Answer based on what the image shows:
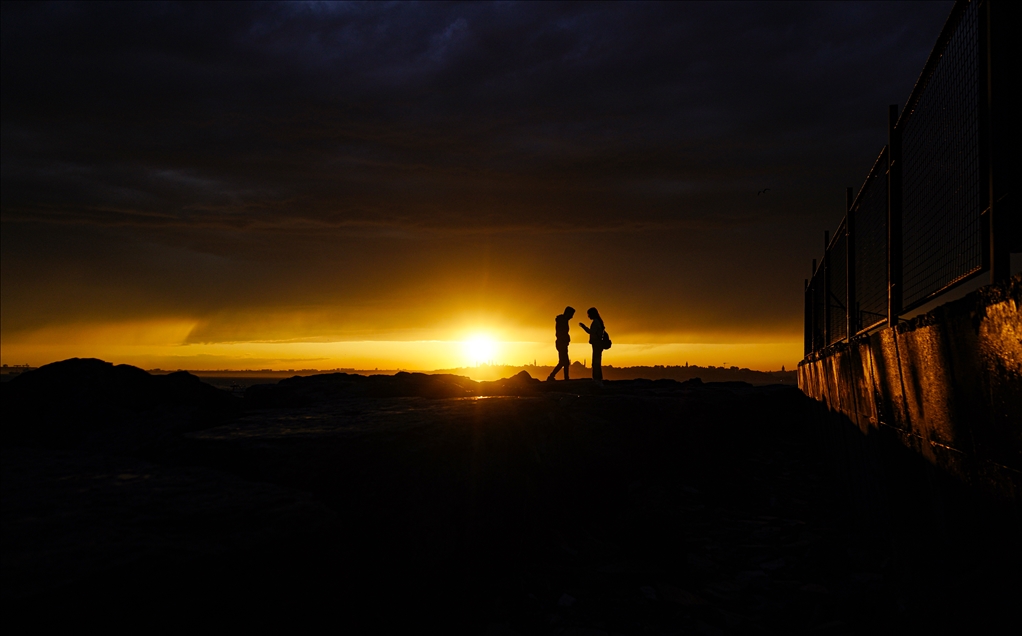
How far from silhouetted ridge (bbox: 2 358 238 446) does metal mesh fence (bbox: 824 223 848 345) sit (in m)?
7.08

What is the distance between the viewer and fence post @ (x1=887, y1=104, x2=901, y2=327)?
4.61m

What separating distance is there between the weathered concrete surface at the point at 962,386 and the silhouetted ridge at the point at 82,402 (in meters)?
4.67

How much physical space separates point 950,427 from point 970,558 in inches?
27.9

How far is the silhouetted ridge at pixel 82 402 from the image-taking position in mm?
4773

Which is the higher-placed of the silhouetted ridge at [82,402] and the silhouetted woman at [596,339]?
the silhouetted woman at [596,339]

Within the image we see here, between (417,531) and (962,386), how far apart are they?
311 centimetres

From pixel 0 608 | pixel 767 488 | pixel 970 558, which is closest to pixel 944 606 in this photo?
pixel 970 558

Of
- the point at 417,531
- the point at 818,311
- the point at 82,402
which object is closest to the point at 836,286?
the point at 818,311

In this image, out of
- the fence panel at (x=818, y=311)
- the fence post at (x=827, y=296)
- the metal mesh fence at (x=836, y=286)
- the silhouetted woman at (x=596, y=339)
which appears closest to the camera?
the metal mesh fence at (x=836, y=286)

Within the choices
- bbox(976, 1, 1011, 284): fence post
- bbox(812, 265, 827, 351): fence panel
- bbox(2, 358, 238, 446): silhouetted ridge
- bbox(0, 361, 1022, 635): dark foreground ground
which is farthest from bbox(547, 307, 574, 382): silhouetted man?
bbox(976, 1, 1011, 284): fence post

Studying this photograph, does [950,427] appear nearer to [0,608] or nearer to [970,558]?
[970,558]

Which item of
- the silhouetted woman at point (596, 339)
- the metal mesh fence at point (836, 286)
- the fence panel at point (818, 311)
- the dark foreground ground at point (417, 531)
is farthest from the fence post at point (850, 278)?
the silhouetted woman at point (596, 339)

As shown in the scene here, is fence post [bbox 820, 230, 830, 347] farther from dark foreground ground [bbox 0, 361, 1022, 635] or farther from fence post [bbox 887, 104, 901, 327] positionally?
fence post [bbox 887, 104, 901, 327]

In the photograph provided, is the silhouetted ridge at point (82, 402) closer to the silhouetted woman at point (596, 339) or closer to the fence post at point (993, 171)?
the fence post at point (993, 171)
